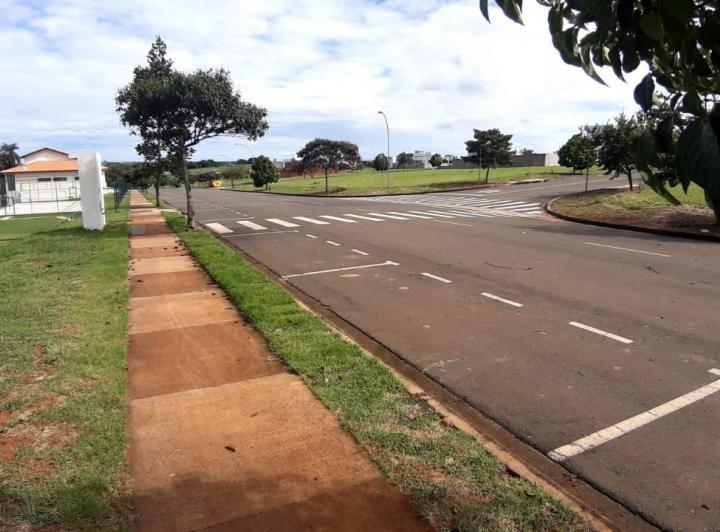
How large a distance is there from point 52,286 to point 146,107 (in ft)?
32.7

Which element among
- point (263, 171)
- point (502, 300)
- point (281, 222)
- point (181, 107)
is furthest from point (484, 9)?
point (263, 171)

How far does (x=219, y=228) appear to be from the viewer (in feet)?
70.5

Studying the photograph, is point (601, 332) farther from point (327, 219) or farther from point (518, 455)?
point (327, 219)

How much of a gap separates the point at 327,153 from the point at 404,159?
78.8 m

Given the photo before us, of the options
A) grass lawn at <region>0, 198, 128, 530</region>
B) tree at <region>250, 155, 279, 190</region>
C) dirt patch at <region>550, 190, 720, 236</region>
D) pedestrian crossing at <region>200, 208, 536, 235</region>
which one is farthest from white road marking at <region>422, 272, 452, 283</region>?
tree at <region>250, 155, 279, 190</region>

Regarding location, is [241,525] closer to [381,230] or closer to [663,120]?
[663,120]

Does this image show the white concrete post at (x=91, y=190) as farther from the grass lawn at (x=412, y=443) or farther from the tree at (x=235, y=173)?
the tree at (x=235, y=173)

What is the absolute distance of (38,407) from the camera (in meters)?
4.38

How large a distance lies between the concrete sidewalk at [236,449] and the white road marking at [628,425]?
136cm

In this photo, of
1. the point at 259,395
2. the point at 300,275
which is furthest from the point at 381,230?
the point at 259,395

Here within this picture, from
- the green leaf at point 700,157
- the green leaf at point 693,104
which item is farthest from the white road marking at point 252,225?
the green leaf at point 700,157

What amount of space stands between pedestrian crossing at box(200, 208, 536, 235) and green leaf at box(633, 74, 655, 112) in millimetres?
18213

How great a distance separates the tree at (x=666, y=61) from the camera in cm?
112

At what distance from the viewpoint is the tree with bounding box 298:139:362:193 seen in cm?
5716
